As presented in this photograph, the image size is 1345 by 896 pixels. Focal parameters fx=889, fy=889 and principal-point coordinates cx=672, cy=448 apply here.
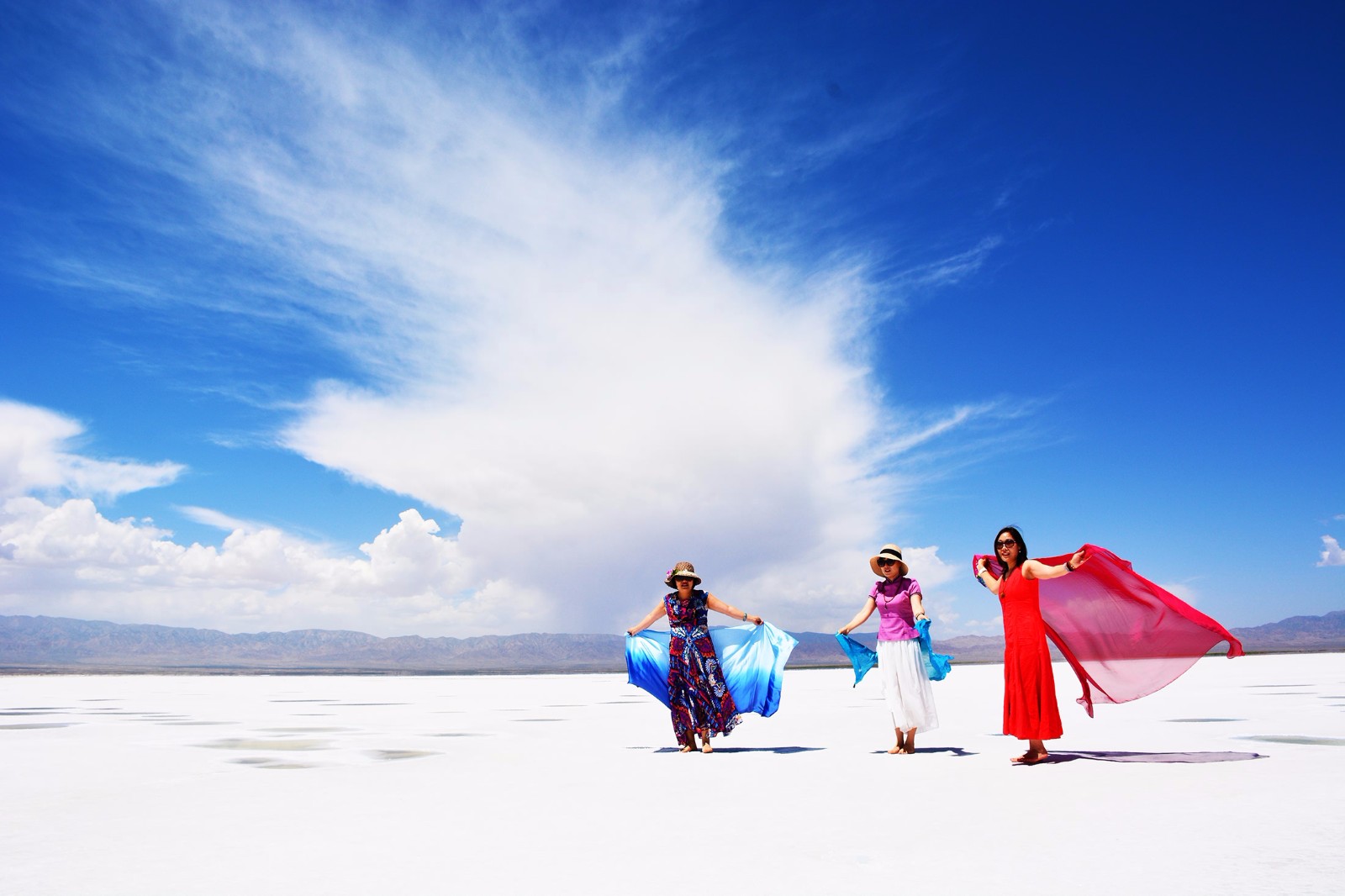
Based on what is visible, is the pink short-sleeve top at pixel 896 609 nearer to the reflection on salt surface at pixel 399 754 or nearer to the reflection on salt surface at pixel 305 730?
the reflection on salt surface at pixel 399 754

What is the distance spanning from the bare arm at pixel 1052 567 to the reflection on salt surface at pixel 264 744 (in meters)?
8.29

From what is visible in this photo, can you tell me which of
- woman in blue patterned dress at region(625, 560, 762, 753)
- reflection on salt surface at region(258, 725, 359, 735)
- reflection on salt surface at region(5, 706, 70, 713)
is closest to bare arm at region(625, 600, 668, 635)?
woman in blue patterned dress at region(625, 560, 762, 753)

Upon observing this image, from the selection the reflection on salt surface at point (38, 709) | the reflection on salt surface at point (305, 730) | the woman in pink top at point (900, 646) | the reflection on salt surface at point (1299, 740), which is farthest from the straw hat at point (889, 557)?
the reflection on salt surface at point (38, 709)

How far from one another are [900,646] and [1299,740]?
4409mm

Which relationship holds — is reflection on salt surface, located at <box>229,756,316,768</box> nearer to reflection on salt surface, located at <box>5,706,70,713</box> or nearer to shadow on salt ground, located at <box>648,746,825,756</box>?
shadow on salt ground, located at <box>648,746,825,756</box>

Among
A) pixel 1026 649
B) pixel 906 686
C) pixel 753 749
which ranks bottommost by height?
pixel 753 749

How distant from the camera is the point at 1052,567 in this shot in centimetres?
884

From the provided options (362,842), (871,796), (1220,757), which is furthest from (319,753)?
(1220,757)

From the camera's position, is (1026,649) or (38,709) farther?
(38,709)

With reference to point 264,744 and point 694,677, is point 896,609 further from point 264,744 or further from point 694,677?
point 264,744

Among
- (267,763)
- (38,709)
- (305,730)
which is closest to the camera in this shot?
(267,763)

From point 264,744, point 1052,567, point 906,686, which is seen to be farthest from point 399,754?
point 1052,567

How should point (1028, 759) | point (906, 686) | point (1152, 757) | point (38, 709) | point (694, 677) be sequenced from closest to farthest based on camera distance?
1. point (1028, 759)
2. point (1152, 757)
3. point (906, 686)
4. point (694, 677)
5. point (38, 709)

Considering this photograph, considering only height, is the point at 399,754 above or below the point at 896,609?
below
